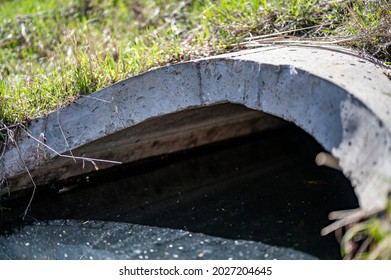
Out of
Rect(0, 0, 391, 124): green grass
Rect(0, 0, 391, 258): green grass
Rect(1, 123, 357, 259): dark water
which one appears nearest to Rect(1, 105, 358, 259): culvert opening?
Rect(1, 123, 357, 259): dark water

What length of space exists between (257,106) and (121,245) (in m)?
0.99

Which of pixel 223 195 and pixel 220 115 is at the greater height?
pixel 220 115

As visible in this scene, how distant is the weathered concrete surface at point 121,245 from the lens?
3391 mm

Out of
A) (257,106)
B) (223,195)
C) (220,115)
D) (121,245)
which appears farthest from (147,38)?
(121,245)

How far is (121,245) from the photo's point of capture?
3615 millimetres

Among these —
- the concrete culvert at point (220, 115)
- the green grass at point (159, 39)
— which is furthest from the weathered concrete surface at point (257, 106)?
the green grass at point (159, 39)

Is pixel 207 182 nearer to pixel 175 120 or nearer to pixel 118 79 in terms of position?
pixel 175 120

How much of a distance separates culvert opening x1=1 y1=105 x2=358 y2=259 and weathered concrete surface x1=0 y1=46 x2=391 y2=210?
18 cm

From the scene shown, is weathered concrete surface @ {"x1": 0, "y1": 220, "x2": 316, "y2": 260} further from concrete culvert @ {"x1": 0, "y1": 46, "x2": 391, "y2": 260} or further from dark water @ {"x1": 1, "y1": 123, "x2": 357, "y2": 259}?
concrete culvert @ {"x1": 0, "y1": 46, "x2": 391, "y2": 260}

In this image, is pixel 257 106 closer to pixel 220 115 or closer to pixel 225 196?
pixel 225 196

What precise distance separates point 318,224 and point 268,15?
1460 mm

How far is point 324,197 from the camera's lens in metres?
4.04

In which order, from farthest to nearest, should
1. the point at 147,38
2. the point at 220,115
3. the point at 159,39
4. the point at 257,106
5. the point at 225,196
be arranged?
the point at 147,38, the point at 220,115, the point at 159,39, the point at 225,196, the point at 257,106

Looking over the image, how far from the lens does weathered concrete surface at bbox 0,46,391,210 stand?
2.87 m
